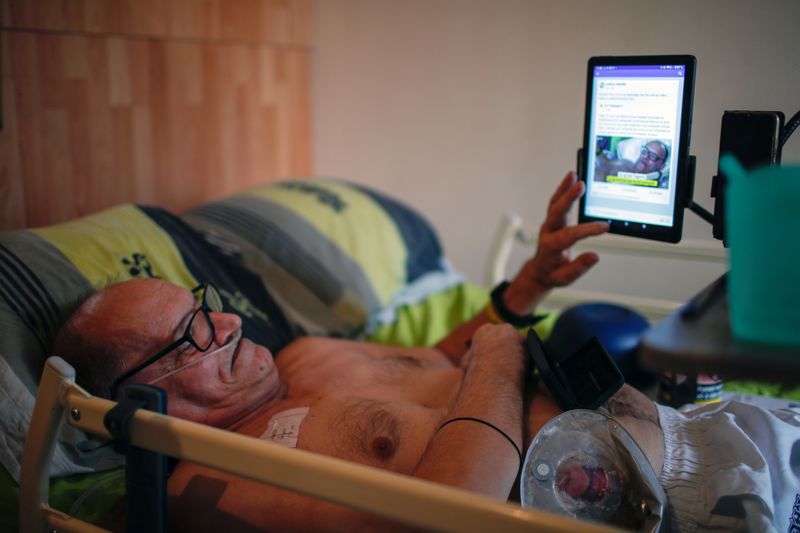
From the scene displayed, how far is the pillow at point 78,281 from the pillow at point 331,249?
10cm

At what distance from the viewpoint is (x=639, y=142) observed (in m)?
1.18

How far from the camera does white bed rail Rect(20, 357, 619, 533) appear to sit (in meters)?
0.73

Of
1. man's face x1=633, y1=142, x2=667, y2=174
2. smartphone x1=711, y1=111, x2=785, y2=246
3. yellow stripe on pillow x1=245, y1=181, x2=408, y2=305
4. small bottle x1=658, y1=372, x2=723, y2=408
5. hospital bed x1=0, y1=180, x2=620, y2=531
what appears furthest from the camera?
yellow stripe on pillow x1=245, y1=181, x2=408, y2=305

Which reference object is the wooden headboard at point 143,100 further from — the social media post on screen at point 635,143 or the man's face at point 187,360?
the social media post on screen at point 635,143

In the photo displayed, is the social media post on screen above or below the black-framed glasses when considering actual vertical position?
above

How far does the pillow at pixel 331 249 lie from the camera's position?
74.8 inches

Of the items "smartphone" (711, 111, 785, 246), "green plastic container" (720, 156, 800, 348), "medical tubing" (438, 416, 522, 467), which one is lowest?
"medical tubing" (438, 416, 522, 467)

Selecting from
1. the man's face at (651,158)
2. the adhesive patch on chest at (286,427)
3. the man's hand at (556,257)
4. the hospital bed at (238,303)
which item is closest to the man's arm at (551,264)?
the man's hand at (556,257)

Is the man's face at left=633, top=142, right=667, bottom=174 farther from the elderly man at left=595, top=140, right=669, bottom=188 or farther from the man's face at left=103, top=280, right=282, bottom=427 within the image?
the man's face at left=103, top=280, right=282, bottom=427

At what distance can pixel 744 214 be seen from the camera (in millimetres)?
661

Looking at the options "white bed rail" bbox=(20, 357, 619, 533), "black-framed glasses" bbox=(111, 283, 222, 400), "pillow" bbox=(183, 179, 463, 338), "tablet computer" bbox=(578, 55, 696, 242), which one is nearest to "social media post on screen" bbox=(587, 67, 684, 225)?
"tablet computer" bbox=(578, 55, 696, 242)

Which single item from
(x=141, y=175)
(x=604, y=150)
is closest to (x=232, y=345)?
(x=604, y=150)

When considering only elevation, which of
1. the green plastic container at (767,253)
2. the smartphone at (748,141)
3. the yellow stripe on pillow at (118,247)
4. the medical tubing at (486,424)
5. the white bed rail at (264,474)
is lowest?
the medical tubing at (486,424)

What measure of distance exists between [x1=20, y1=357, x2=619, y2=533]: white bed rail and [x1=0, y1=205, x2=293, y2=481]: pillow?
0.18 m
